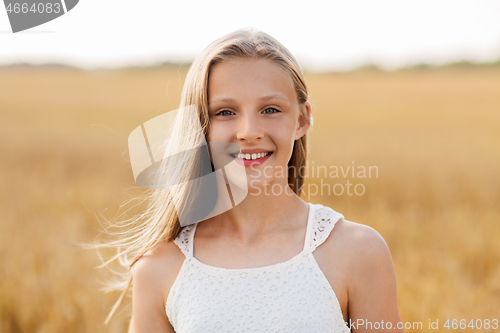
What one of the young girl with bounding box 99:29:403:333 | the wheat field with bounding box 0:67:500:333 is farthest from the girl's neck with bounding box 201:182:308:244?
the wheat field with bounding box 0:67:500:333

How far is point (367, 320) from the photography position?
1716 millimetres

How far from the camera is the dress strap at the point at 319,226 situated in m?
1.80

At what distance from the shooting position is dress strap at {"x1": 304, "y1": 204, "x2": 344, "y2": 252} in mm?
1804

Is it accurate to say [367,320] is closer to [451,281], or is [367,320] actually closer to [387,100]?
[451,281]

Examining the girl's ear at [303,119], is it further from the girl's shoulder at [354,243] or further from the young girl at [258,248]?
the girl's shoulder at [354,243]

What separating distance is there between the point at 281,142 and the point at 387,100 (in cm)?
2072

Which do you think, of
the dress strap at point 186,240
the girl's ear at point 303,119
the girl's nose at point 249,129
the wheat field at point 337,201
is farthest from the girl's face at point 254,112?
the wheat field at point 337,201

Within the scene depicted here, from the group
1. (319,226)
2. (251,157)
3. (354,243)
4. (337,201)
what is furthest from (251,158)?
(337,201)

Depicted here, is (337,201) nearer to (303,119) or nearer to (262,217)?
(303,119)

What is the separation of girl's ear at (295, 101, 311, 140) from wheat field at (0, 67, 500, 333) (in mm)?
329

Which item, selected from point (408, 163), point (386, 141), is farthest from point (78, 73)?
point (408, 163)

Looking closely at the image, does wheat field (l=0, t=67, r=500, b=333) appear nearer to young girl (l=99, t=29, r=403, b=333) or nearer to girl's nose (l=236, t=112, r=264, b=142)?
young girl (l=99, t=29, r=403, b=333)

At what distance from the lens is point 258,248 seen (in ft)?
6.05

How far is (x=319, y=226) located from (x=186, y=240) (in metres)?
0.51
